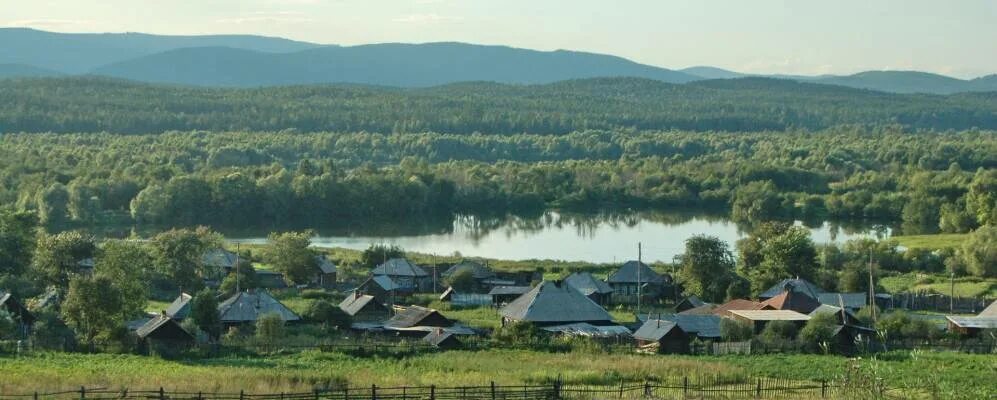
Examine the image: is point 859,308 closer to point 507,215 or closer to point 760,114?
point 507,215

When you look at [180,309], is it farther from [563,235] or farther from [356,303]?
[563,235]

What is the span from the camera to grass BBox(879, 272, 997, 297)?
3919 centimetres

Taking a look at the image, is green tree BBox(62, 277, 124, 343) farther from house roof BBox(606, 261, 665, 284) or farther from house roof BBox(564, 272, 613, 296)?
house roof BBox(606, 261, 665, 284)

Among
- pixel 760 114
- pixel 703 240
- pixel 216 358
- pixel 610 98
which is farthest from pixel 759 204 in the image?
pixel 610 98

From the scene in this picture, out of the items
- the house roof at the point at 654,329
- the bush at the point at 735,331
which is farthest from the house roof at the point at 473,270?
the bush at the point at 735,331

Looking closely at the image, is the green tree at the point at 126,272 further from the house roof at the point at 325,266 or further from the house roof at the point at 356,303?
the house roof at the point at 325,266

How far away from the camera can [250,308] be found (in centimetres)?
3078

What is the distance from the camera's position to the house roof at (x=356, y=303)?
33344 millimetres

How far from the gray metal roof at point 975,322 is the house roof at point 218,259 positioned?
18651 millimetres

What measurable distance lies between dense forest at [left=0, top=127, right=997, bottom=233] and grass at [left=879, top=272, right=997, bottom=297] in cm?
1369

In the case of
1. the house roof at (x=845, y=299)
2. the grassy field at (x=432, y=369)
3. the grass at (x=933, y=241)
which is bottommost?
the grass at (x=933, y=241)

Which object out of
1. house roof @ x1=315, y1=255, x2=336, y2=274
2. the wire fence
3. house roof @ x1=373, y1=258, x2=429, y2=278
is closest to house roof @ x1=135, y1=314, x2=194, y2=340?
the wire fence

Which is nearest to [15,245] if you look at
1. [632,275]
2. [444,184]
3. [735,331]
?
[632,275]

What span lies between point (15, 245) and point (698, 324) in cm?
1747
